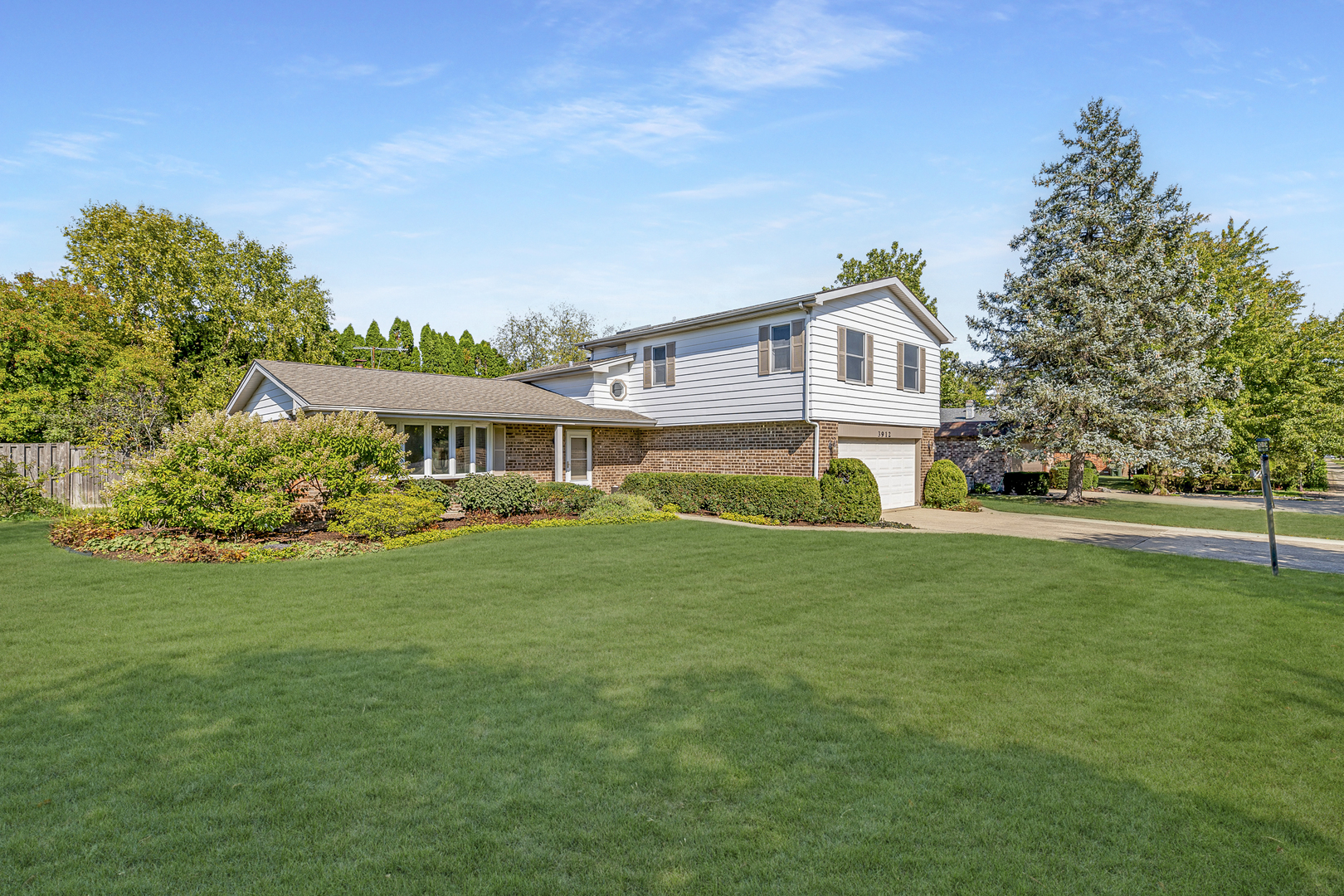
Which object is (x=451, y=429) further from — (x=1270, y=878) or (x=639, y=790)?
(x=1270, y=878)

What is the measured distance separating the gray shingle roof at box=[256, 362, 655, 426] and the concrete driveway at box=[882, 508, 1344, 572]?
9545 millimetres

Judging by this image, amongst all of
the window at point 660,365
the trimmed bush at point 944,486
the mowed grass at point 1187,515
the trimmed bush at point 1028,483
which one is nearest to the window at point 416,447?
the window at point 660,365

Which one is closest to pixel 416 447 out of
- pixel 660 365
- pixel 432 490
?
pixel 432 490

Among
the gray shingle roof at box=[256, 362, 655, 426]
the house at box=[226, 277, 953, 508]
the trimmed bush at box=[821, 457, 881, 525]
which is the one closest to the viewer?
the gray shingle roof at box=[256, 362, 655, 426]

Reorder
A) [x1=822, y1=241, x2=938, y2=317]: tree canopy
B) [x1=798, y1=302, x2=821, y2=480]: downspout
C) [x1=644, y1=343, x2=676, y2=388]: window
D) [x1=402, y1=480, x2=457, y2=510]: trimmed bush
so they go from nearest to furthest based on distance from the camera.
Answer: [x1=402, y1=480, x2=457, y2=510]: trimmed bush, [x1=798, y1=302, x2=821, y2=480]: downspout, [x1=644, y1=343, x2=676, y2=388]: window, [x1=822, y1=241, x2=938, y2=317]: tree canopy

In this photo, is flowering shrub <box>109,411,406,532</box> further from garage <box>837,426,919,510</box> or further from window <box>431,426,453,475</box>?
garage <box>837,426,919,510</box>

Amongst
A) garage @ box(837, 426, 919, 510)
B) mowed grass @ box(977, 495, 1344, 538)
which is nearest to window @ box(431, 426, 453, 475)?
garage @ box(837, 426, 919, 510)

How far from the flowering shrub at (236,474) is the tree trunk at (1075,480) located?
71.5 ft

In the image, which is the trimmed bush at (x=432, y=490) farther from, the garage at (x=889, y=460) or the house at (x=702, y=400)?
the garage at (x=889, y=460)

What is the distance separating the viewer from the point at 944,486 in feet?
68.6

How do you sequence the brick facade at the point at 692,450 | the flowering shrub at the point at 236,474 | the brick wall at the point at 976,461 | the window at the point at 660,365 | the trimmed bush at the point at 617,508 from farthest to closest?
the brick wall at the point at 976,461, the window at the point at 660,365, the brick facade at the point at 692,450, the trimmed bush at the point at 617,508, the flowering shrub at the point at 236,474

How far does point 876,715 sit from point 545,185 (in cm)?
1566

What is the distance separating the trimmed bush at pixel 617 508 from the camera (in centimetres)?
1620

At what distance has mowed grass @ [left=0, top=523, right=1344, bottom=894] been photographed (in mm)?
2873
